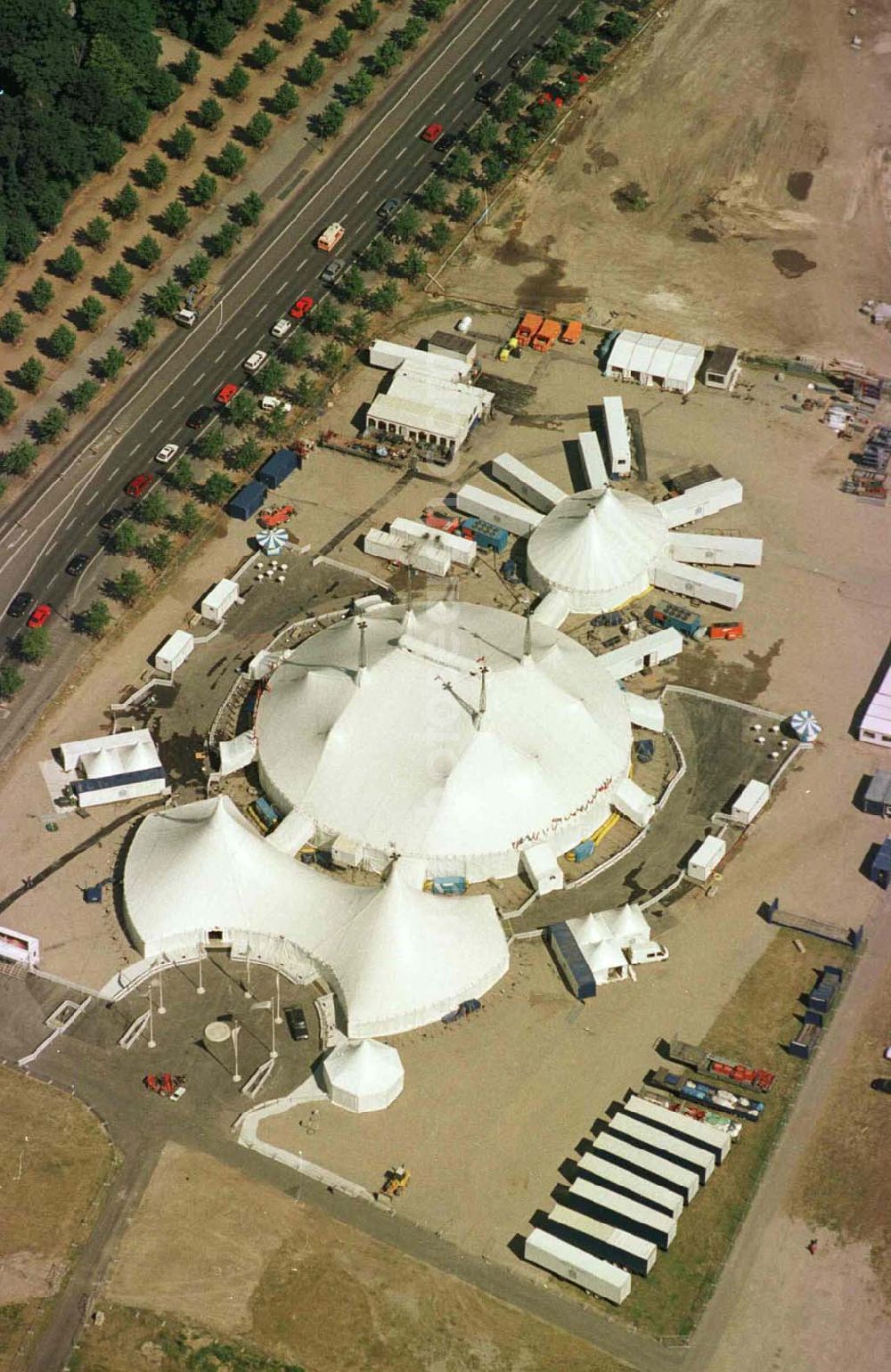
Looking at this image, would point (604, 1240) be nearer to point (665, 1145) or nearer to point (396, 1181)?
point (665, 1145)

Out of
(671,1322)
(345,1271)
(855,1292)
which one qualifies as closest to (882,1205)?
(855,1292)

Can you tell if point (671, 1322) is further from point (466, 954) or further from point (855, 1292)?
point (466, 954)

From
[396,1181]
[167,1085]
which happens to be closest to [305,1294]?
[396,1181]

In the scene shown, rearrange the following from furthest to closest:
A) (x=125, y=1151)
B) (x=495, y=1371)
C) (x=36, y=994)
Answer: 1. (x=36, y=994)
2. (x=125, y=1151)
3. (x=495, y=1371)

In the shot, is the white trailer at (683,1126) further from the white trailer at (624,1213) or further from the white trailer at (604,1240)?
the white trailer at (604,1240)

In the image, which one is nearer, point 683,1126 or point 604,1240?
point 604,1240

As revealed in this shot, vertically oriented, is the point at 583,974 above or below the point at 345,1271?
above
